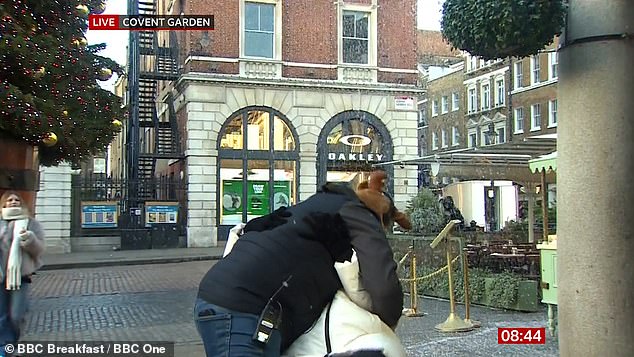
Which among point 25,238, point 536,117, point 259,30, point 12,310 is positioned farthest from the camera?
point 536,117

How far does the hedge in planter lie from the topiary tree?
9.47 m

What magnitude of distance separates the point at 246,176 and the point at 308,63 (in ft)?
16.8

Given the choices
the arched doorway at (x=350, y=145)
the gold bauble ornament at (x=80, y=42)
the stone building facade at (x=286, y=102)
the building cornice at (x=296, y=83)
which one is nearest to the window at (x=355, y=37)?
the stone building facade at (x=286, y=102)

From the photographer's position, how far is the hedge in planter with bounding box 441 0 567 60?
344 cm

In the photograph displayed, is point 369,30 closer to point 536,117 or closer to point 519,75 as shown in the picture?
point 536,117

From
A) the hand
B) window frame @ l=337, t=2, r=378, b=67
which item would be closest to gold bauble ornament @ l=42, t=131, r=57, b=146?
the hand

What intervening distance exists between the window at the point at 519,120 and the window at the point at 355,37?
16804 mm

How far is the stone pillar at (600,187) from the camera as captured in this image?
325 cm

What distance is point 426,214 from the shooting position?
1379cm

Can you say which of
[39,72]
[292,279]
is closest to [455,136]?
[39,72]

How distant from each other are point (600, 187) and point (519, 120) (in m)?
40.2

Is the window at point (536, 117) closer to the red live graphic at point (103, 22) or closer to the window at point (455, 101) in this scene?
the window at point (455, 101)

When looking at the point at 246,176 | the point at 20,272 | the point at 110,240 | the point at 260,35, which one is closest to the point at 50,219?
the point at 110,240

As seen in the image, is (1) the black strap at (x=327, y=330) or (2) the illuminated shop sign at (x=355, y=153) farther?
(2) the illuminated shop sign at (x=355, y=153)
